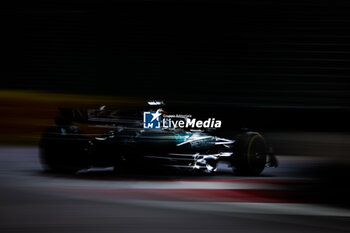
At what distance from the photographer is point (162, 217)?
14.6 feet

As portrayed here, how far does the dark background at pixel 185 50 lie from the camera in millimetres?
12117

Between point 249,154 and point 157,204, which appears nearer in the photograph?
point 157,204

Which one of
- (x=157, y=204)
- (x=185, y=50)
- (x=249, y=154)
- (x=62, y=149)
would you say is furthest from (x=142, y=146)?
(x=185, y=50)

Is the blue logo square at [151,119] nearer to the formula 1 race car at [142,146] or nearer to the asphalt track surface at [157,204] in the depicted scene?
the formula 1 race car at [142,146]

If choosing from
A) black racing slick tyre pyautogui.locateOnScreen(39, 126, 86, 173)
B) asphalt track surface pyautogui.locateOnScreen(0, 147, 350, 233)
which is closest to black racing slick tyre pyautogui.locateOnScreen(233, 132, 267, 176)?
asphalt track surface pyautogui.locateOnScreen(0, 147, 350, 233)

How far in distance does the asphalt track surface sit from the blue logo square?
0.62 m

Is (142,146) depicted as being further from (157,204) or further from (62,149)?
(157,204)

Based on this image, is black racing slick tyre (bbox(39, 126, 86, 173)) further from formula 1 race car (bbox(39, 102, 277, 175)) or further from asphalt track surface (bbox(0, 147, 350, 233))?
asphalt track surface (bbox(0, 147, 350, 233))

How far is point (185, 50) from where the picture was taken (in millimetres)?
12977

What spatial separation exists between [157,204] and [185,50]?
8.26 m

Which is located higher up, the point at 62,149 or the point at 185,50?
the point at 185,50

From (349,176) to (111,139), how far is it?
3056 millimetres

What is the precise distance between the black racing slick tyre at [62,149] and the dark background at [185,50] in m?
5.30

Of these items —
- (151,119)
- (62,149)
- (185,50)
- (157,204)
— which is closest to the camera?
(157,204)
